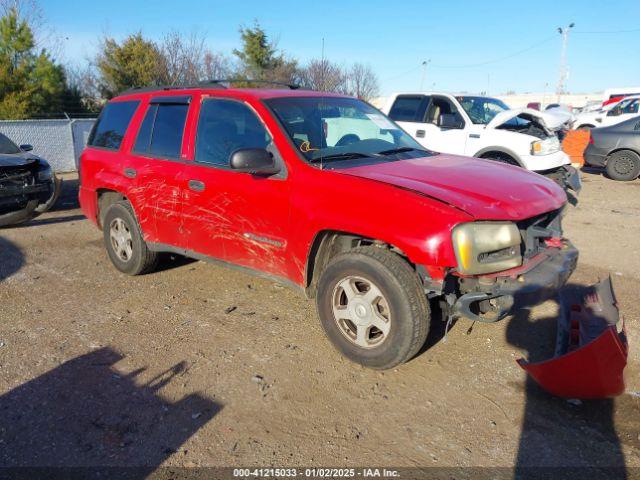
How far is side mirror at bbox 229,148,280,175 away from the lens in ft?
11.6

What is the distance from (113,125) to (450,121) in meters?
6.17

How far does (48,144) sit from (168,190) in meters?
11.4

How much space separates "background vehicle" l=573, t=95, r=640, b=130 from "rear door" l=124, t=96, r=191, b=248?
16713 millimetres

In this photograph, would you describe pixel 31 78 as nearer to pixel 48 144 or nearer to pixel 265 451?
pixel 48 144

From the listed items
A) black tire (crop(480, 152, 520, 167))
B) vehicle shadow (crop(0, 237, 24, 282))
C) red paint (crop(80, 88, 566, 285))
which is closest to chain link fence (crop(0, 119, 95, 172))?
vehicle shadow (crop(0, 237, 24, 282))

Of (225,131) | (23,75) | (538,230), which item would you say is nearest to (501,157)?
(538,230)

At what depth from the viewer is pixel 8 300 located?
4805mm

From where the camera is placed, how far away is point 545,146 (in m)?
8.83

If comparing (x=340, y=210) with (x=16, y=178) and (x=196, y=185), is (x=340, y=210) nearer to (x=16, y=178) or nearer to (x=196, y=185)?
(x=196, y=185)

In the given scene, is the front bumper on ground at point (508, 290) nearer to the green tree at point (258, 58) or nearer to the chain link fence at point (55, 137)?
the chain link fence at point (55, 137)

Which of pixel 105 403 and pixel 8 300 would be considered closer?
pixel 105 403

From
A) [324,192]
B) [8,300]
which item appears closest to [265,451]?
[324,192]

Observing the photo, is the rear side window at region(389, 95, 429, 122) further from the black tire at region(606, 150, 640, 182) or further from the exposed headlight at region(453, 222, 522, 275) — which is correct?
the exposed headlight at region(453, 222, 522, 275)

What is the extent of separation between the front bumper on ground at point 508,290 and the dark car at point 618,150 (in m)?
10.1
